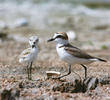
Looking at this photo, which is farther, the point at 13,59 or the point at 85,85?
the point at 13,59

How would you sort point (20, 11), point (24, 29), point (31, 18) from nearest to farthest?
1. point (24, 29)
2. point (31, 18)
3. point (20, 11)

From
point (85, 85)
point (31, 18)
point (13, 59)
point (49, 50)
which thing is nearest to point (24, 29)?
point (31, 18)

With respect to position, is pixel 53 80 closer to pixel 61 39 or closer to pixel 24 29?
pixel 61 39

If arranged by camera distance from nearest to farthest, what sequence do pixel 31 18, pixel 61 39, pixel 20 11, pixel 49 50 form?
pixel 61 39
pixel 49 50
pixel 31 18
pixel 20 11

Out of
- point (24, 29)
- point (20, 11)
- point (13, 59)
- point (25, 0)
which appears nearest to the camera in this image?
point (13, 59)

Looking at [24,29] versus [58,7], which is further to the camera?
[58,7]

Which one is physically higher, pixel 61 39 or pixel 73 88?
pixel 61 39

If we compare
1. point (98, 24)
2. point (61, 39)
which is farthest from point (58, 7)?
point (61, 39)

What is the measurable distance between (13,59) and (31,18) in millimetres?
8873

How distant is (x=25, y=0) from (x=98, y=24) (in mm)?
7988

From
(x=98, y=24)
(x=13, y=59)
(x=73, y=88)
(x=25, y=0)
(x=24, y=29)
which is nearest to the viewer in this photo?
(x=73, y=88)

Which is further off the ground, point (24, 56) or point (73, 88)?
point (24, 56)

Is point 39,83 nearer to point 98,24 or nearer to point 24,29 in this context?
point 24,29

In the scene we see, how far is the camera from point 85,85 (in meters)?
6.59
